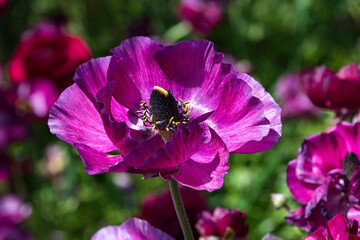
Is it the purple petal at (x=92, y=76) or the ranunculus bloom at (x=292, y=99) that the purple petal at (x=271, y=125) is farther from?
the ranunculus bloom at (x=292, y=99)

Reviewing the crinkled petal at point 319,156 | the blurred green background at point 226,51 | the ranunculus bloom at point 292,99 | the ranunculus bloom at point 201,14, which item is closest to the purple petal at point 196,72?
the crinkled petal at point 319,156

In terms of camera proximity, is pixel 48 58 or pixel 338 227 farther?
pixel 48 58

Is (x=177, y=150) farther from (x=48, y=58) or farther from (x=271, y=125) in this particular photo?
(x=48, y=58)

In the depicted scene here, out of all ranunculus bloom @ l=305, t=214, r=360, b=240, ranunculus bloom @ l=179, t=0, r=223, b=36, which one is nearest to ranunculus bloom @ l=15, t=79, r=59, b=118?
ranunculus bloom @ l=179, t=0, r=223, b=36

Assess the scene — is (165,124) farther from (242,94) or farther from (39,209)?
(39,209)

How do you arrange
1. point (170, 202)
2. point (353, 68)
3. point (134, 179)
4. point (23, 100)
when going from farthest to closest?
point (134, 179), point (23, 100), point (170, 202), point (353, 68)

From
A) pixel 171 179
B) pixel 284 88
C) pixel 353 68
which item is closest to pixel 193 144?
pixel 171 179

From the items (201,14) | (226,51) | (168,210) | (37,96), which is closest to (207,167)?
(168,210)
